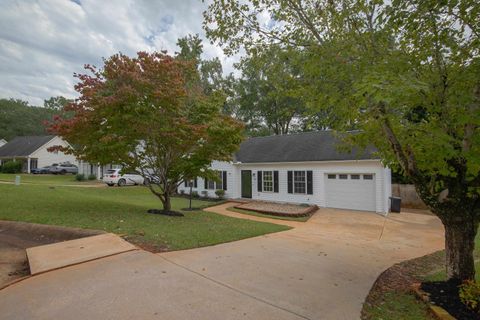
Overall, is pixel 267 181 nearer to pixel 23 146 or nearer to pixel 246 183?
pixel 246 183

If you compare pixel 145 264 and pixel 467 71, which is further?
pixel 145 264

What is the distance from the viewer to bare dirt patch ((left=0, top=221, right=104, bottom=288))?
5.32 m

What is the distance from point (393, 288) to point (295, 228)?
19.0 ft

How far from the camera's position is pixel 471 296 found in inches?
150

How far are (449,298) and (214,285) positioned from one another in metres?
3.39

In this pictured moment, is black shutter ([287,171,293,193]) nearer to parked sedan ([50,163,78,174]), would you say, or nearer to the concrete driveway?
the concrete driveway

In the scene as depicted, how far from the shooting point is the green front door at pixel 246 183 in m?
19.9

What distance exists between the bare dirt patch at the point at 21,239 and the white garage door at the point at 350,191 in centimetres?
1235

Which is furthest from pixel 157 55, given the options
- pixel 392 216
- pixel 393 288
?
pixel 392 216

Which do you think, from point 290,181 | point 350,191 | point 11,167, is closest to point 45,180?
point 11,167

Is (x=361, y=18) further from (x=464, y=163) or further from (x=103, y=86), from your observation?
(x=103, y=86)

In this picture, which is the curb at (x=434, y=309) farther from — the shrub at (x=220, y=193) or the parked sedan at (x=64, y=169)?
the parked sedan at (x=64, y=169)

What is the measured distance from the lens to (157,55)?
32.5 feet

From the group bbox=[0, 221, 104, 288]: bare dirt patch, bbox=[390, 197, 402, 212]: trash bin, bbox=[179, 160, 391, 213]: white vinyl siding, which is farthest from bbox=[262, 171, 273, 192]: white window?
bbox=[0, 221, 104, 288]: bare dirt patch
